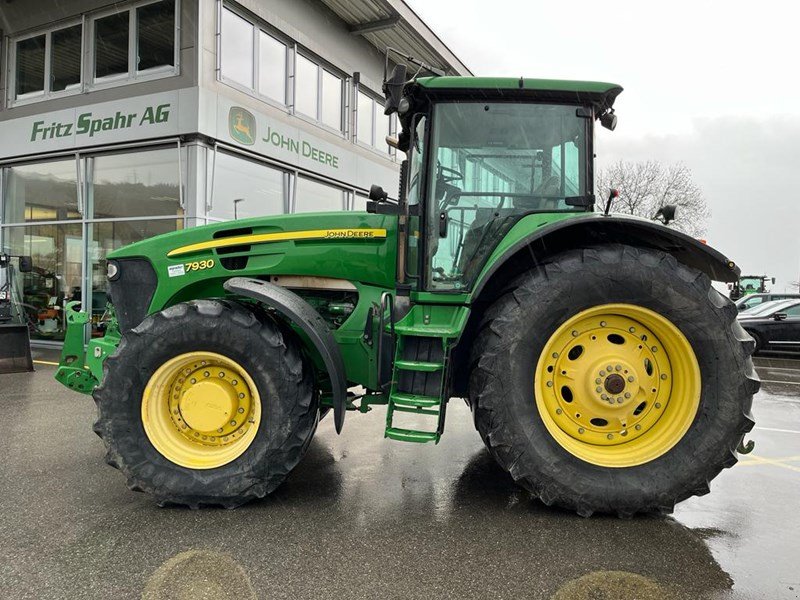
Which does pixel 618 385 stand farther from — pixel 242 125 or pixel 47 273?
pixel 47 273

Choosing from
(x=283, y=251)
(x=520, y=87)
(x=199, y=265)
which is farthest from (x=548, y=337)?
(x=199, y=265)

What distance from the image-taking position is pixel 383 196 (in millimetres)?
3561

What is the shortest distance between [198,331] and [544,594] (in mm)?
2250

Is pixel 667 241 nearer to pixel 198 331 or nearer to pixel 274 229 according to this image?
pixel 274 229

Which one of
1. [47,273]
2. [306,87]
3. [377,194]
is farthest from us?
[306,87]

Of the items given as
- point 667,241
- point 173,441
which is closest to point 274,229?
point 173,441

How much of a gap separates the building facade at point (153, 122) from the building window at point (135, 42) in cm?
3

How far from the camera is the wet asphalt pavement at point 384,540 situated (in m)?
2.37

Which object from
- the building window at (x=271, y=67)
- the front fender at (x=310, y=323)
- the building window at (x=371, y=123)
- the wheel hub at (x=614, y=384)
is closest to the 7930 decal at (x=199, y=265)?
the front fender at (x=310, y=323)

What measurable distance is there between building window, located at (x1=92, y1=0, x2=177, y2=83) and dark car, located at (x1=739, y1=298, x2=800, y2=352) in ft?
41.9

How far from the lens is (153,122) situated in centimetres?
950

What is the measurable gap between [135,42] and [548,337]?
34.1 feet

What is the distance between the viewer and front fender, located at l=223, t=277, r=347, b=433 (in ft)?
10.3

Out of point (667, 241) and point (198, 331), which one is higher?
point (667, 241)
